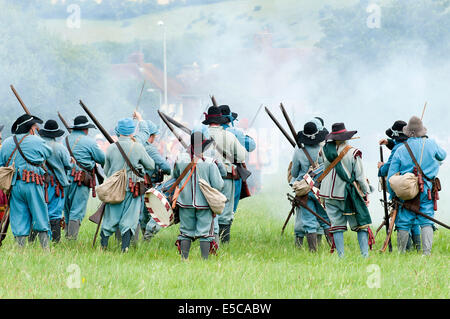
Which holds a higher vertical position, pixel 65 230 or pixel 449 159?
pixel 449 159

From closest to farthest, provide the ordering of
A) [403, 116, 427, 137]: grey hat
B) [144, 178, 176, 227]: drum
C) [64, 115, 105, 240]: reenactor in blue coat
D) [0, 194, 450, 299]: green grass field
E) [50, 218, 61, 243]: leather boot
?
[0, 194, 450, 299]: green grass field, [144, 178, 176, 227]: drum, [403, 116, 427, 137]: grey hat, [50, 218, 61, 243]: leather boot, [64, 115, 105, 240]: reenactor in blue coat

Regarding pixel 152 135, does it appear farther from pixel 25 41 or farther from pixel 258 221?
pixel 25 41

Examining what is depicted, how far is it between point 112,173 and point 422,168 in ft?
12.2

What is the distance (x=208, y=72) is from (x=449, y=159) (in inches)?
984

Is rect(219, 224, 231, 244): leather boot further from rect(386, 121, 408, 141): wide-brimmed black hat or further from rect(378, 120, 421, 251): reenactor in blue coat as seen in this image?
rect(386, 121, 408, 141): wide-brimmed black hat

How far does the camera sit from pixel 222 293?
262 inches

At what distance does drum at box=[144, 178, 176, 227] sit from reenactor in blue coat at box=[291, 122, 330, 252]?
1800 mm

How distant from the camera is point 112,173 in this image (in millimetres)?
9242

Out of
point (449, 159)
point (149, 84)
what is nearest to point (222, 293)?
point (449, 159)

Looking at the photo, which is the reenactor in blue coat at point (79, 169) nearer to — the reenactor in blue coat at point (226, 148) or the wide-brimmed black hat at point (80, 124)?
the wide-brimmed black hat at point (80, 124)

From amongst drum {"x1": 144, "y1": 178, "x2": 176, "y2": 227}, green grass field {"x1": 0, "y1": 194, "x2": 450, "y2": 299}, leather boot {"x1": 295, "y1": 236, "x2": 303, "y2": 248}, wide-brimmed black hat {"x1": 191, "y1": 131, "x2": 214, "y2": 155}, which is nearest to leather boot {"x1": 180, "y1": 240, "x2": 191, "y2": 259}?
green grass field {"x1": 0, "y1": 194, "x2": 450, "y2": 299}

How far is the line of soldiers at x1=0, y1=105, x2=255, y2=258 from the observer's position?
8453 mm

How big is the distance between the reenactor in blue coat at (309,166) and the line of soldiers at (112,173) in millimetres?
737
